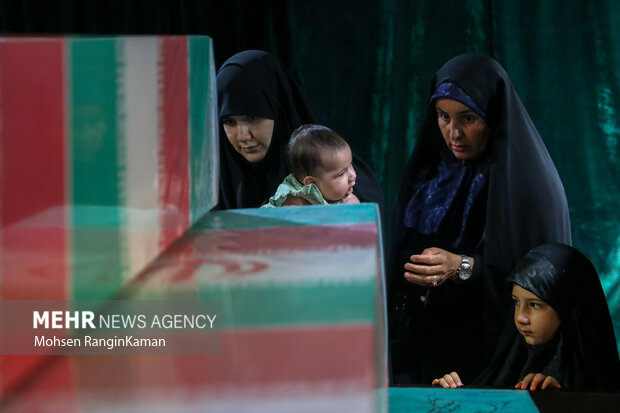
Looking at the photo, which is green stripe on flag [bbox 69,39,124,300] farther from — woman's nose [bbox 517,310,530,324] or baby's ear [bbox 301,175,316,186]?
woman's nose [bbox 517,310,530,324]

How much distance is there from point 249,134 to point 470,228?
2.07 feet

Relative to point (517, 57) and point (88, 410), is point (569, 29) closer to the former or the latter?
point (517, 57)

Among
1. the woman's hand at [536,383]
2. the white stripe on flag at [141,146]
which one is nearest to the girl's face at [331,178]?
the woman's hand at [536,383]

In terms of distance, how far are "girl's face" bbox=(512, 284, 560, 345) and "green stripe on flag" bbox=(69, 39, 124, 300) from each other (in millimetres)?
1484

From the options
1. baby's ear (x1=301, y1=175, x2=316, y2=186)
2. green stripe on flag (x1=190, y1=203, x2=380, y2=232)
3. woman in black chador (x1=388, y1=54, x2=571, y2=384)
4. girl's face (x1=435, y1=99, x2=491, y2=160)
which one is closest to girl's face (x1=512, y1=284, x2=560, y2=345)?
woman in black chador (x1=388, y1=54, x2=571, y2=384)

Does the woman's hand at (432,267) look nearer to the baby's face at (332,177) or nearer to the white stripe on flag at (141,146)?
the baby's face at (332,177)

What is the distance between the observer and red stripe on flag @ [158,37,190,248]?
0.33 metres

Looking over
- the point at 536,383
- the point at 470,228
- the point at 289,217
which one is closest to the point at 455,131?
the point at 470,228

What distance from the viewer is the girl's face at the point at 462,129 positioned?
190 cm

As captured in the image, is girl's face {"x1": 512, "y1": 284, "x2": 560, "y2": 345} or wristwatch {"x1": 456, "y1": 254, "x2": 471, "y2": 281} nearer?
girl's face {"x1": 512, "y1": 284, "x2": 560, "y2": 345}

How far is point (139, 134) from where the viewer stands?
325 mm

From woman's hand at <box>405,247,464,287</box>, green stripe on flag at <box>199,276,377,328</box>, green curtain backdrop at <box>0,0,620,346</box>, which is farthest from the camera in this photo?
green curtain backdrop at <box>0,0,620,346</box>

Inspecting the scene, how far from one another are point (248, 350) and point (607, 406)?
79 centimetres

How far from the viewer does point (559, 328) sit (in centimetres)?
165
